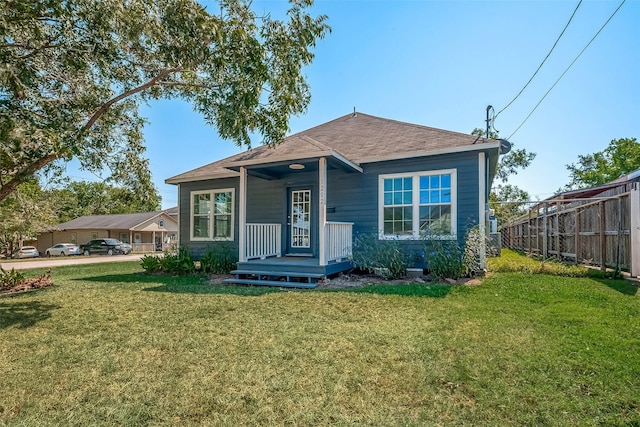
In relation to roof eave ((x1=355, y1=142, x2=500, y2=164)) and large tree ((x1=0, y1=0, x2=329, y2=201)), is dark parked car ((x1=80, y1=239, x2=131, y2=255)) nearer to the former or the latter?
large tree ((x1=0, y1=0, x2=329, y2=201))

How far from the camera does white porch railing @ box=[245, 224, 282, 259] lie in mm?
8305

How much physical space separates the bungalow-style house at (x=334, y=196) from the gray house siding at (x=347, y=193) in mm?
24

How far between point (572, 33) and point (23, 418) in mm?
9891

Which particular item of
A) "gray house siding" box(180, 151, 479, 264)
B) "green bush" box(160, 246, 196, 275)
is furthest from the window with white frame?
→ "green bush" box(160, 246, 196, 275)

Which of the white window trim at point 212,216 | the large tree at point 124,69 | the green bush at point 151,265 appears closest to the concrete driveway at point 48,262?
the green bush at point 151,265

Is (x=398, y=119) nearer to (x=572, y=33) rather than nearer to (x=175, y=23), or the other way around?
(x=572, y=33)

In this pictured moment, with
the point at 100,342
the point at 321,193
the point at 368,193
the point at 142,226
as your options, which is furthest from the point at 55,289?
the point at 142,226

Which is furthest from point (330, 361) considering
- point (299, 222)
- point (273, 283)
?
point (299, 222)

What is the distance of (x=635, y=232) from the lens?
642 cm

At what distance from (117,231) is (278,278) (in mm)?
31723

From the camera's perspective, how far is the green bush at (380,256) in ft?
24.7

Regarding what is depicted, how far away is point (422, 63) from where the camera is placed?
9250mm

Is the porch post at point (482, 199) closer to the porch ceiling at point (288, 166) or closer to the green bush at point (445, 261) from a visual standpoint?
the green bush at point (445, 261)

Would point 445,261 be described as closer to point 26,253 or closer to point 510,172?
point 510,172
